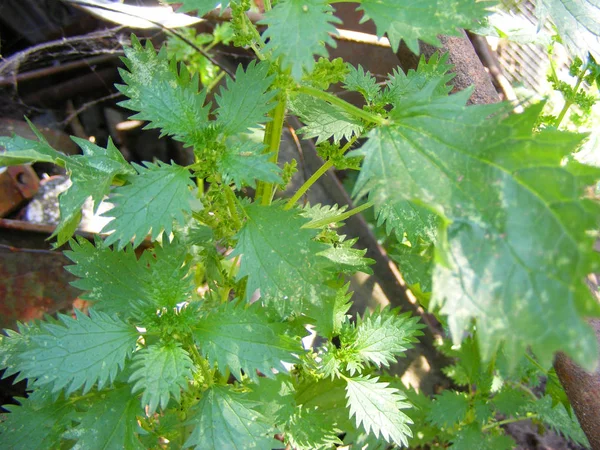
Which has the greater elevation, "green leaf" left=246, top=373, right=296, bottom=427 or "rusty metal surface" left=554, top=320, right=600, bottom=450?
"rusty metal surface" left=554, top=320, right=600, bottom=450

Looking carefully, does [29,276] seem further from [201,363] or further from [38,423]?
[201,363]

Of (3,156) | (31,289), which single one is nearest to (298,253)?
(3,156)

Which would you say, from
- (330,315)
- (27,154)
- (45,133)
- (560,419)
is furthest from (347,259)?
(45,133)

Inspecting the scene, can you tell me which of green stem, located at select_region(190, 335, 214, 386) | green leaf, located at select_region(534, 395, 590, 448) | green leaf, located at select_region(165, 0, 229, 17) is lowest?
green stem, located at select_region(190, 335, 214, 386)

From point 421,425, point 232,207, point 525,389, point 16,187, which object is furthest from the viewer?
point 16,187

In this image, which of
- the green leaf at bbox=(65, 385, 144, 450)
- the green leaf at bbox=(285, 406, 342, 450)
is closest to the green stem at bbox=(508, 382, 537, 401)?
the green leaf at bbox=(285, 406, 342, 450)

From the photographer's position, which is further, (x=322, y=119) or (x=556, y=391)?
(x=556, y=391)

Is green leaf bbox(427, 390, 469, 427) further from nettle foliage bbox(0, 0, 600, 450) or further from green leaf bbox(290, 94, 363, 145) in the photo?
green leaf bbox(290, 94, 363, 145)
